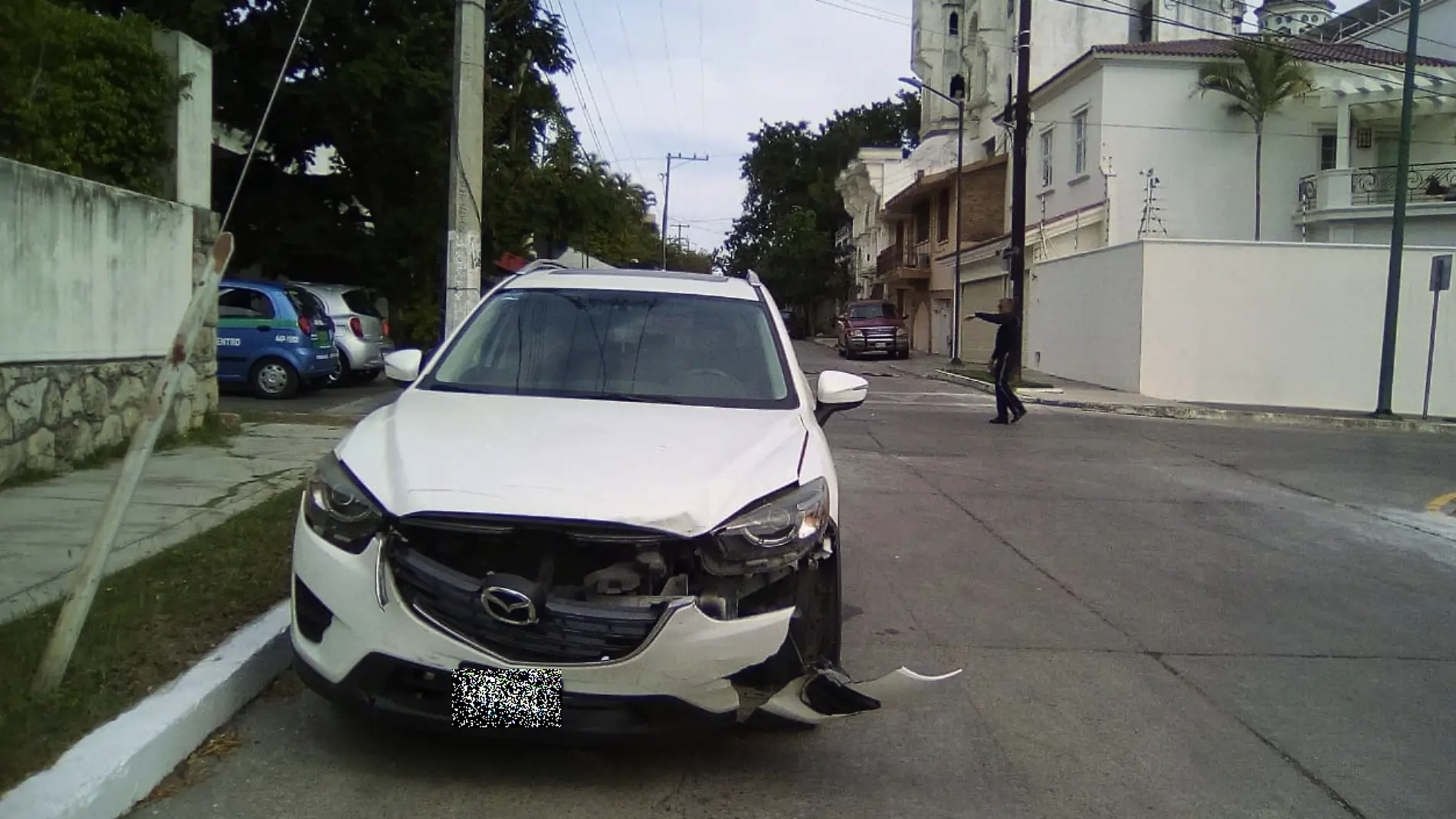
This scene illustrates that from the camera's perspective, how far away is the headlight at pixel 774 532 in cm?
390

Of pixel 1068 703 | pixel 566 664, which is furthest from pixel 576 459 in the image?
pixel 1068 703

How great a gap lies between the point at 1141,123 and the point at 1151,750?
1087 inches

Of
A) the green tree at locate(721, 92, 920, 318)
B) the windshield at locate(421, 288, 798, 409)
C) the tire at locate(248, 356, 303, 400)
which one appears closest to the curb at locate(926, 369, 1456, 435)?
the tire at locate(248, 356, 303, 400)

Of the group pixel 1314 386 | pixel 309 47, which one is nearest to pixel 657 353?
pixel 309 47

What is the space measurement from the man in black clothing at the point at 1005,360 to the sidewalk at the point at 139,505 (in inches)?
358

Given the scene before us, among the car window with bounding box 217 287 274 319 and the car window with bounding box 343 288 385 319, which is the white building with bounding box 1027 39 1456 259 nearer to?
the car window with bounding box 343 288 385 319

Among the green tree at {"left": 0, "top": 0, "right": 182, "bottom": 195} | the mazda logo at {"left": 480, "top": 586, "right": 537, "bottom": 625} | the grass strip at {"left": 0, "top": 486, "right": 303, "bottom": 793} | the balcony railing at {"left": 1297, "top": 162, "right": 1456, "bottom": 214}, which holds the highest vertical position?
the balcony railing at {"left": 1297, "top": 162, "right": 1456, "bottom": 214}

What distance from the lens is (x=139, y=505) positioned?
767cm

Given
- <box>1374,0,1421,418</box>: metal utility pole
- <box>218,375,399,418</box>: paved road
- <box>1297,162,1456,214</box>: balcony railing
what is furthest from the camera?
<box>1297,162,1456,214</box>: balcony railing

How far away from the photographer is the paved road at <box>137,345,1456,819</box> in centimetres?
404

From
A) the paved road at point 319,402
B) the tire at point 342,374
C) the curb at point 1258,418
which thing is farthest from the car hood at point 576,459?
the curb at point 1258,418

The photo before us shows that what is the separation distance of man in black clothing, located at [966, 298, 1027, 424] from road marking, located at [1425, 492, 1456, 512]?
5659mm

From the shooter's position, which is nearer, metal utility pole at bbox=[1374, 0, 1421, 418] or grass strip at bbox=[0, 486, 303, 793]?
grass strip at bbox=[0, 486, 303, 793]

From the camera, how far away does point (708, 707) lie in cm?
380
